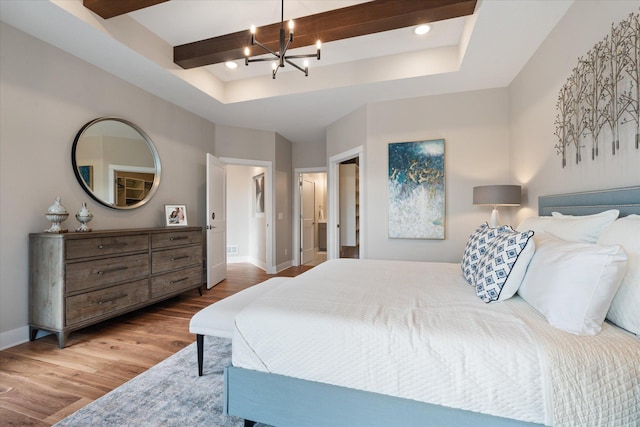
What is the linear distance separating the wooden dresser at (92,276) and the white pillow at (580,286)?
123 inches

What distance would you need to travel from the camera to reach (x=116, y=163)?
303cm

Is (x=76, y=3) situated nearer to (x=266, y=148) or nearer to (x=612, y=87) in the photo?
(x=266, y=148)

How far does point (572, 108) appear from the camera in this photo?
2.01 meters

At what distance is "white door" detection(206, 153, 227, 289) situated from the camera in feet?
13.1

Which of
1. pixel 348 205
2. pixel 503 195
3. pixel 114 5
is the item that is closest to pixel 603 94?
pixel 503 195

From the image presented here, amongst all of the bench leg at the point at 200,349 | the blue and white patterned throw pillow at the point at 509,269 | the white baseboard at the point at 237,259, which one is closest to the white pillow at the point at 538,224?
the blue and white patterned throw pillow at the point at 509,269

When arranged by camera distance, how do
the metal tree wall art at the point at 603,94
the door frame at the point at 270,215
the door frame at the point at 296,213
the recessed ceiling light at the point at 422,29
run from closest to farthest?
the metal tree wall art at the point at 603,94 → the recessed ceiling light at the point at 422,29 → the door frame at the point at 270,215 → the door frame at the point at 296,213

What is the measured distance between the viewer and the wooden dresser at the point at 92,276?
2.21 metres

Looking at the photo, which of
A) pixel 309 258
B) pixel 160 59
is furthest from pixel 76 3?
pixel 309 258

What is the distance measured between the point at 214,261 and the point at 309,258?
257cm

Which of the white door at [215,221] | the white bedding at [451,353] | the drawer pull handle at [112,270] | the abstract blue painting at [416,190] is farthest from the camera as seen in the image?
the white door at [215,221]

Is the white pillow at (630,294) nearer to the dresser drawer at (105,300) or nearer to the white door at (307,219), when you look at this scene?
the dresser drawer at (105,300)

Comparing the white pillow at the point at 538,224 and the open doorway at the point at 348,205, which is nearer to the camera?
the white pillow at the point at 538,224

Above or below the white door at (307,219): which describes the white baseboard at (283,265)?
below
